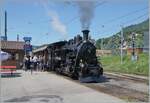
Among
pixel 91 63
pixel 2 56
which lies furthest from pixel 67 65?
pixel 2 56

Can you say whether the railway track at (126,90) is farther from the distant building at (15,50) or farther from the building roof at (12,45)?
the building roof at (12,45)

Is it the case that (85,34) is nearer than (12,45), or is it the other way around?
(85,34)

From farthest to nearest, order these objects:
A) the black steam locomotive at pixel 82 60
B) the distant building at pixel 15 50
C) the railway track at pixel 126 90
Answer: the distant building at pixel 15 50
the black steam locomotive at pixel 82 60
the railway track at pixel 126 90

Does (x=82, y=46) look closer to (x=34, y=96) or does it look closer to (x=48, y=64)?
(x=34, y=96)

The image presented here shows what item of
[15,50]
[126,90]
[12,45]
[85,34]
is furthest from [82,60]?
[12,45]

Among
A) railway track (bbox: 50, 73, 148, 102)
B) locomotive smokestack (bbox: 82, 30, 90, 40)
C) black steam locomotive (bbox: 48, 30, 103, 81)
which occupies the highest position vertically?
locomotive smokestack (bbox: 82, 30, 90, 40)

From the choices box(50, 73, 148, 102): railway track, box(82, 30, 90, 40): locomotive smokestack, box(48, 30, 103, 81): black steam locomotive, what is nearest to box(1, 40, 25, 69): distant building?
box(48, 30, 103, 81): black steam locomotive

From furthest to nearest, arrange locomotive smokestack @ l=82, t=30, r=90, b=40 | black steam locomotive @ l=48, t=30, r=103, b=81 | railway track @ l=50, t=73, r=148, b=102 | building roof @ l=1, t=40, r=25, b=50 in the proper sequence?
building roof @ l=1, t=40, r=25, b=50 → locomotive smokestack @ l=82, t=30, r=90, b=40 → black steam locomotive @ l=48, t=30, r=103, b=81 → railway track @ l=50, t=73, r=148, b=102

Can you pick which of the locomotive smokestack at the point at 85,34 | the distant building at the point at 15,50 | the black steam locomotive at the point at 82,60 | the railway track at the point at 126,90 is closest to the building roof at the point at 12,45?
the distant building at the point at 15,50

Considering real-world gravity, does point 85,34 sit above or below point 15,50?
above

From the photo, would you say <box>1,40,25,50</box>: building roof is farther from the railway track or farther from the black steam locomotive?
the railway track

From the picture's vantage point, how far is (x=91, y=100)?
12.5 metres

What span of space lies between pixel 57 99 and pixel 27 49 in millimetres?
22621

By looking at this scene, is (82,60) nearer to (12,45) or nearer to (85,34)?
(85,34)
